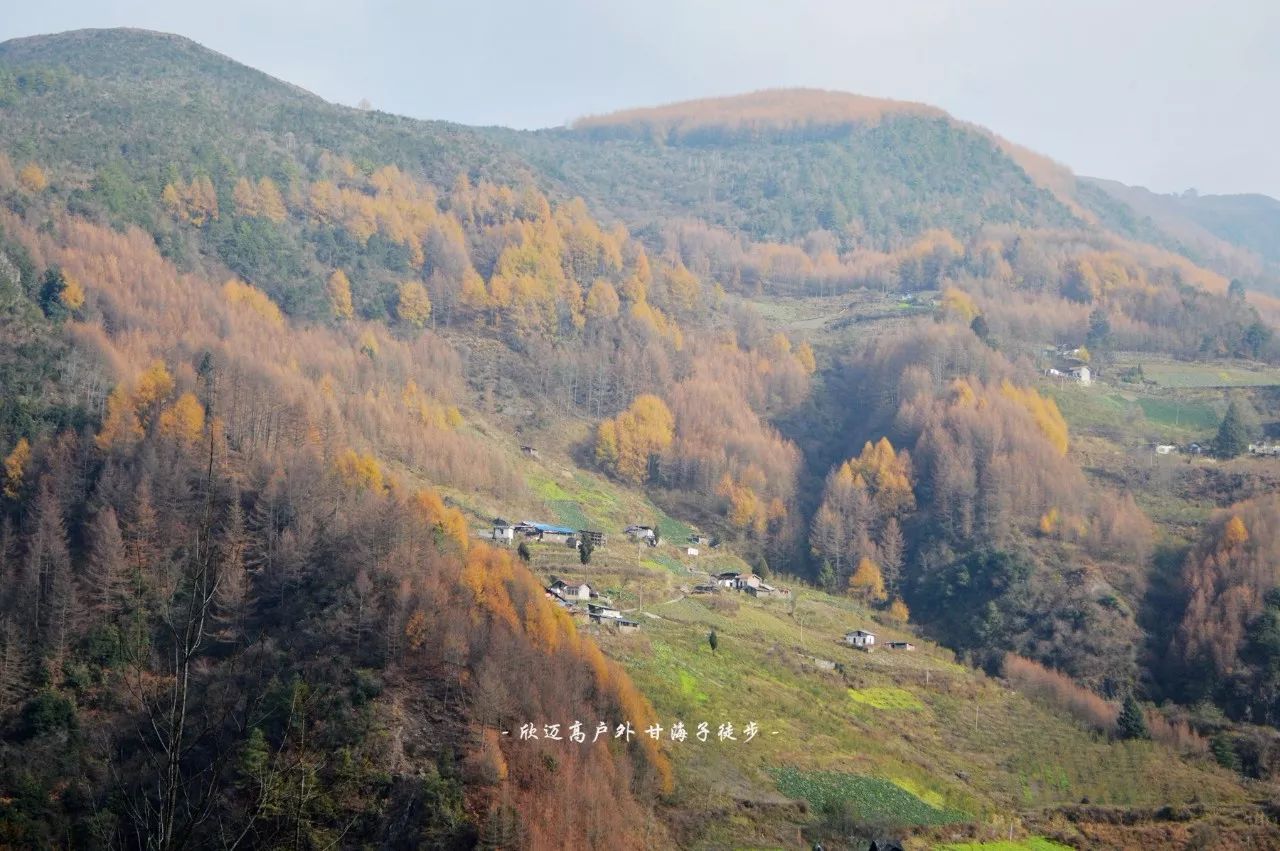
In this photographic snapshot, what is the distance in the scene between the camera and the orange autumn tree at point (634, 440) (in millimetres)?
69812

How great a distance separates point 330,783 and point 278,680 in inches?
183

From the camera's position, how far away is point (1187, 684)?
1959 inches

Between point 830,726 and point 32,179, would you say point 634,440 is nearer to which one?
point 830,726

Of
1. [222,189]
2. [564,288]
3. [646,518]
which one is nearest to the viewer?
[646,518]

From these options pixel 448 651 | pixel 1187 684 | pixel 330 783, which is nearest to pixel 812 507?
pixel 1187 684

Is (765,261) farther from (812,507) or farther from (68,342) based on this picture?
(68,342)

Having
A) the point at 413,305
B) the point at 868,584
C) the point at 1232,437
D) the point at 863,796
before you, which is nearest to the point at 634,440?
the point at 868,584

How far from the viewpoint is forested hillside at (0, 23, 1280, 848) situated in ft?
107

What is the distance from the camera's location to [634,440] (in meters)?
70.8

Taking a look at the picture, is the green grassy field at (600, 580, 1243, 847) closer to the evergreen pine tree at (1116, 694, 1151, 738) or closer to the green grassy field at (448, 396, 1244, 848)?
the green grassy field at (448, 396, 1244, 848)

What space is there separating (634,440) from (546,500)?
37.2 feet

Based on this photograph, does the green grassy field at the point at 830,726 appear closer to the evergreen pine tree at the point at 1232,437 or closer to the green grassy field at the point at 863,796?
the green grassy field at the point at 863,796

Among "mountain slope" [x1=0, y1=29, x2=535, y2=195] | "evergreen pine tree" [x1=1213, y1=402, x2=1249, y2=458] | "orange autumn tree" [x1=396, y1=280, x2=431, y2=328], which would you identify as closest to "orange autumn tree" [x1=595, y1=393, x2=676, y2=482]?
"orange autumn tree" [x1=396, y1=280, x2=431, y2=328]

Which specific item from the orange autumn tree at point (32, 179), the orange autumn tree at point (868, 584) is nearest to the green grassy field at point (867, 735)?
the orange autumn tree at point (868, 584)
